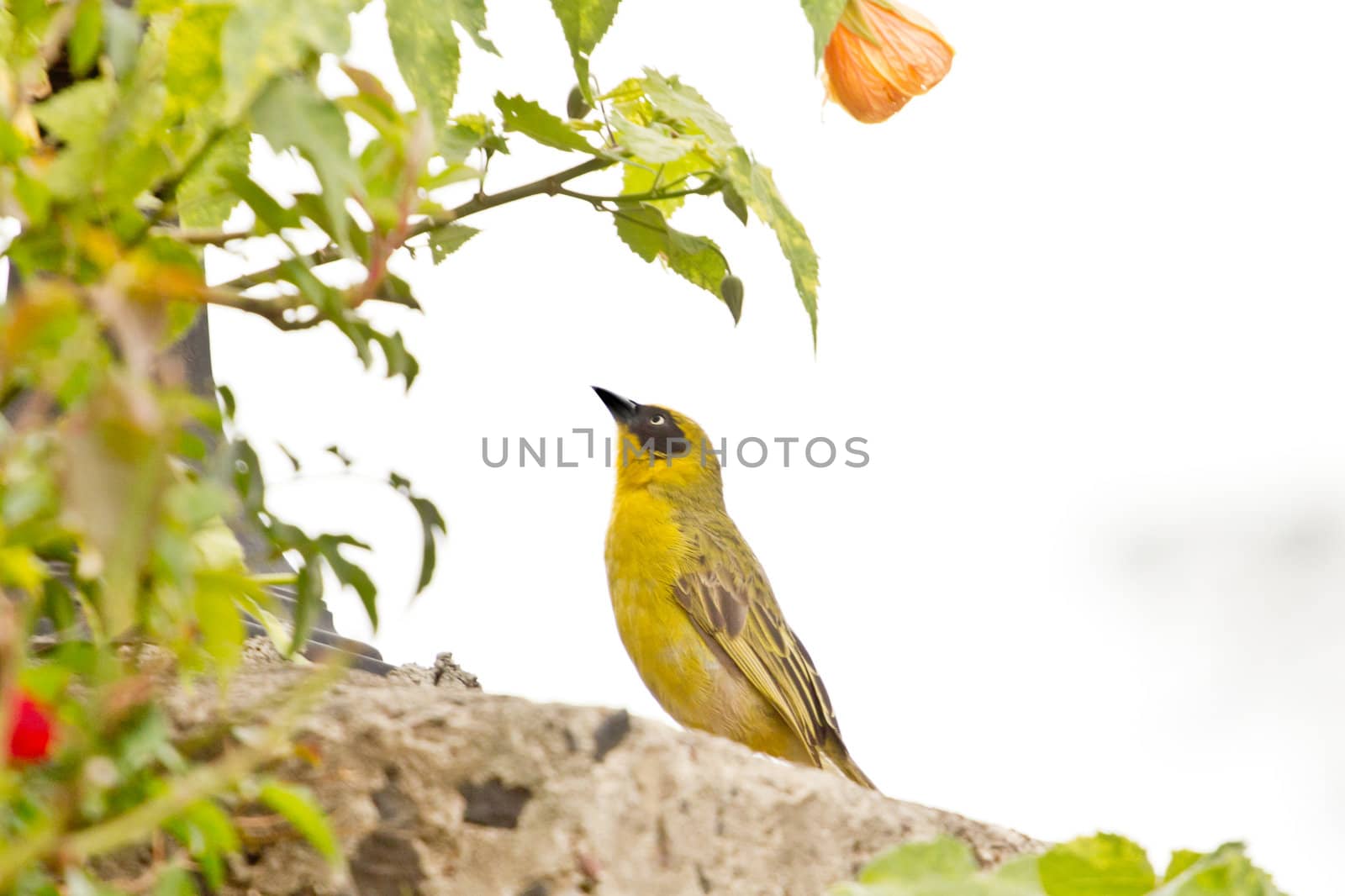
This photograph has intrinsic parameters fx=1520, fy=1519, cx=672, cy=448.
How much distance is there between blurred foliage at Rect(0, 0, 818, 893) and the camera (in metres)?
0.80

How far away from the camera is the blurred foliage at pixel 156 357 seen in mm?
798

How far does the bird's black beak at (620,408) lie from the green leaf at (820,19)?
10.7 feet

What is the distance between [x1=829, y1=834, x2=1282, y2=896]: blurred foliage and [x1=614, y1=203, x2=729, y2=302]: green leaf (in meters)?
0.98

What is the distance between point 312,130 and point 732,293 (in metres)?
0.94

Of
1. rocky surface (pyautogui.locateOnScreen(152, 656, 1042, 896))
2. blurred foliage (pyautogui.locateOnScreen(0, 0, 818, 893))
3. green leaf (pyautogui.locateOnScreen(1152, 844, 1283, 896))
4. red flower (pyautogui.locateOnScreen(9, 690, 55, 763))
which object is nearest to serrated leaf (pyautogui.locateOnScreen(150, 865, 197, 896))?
blurred foliage (pyautogui.locateOnScreen(0, 0, 818, 893))

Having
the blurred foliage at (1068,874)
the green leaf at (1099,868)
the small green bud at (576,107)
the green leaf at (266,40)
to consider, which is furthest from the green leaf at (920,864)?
the small green bud at (576,107)

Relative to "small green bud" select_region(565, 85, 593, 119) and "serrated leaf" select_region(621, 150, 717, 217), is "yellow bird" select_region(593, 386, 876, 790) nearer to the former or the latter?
"serrated leaf" select_region(621, 150, 717, 217)

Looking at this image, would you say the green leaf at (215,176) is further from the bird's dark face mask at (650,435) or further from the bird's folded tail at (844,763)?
the bird's dark face mask at (650,435)

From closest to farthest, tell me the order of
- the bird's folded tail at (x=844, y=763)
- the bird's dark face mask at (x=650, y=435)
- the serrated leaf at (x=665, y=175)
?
the serrated leaf at (x=665, y=175) < the bird's folded tail at (x=844, y=763) < the bird's dark face mask at (x=650, y=435)

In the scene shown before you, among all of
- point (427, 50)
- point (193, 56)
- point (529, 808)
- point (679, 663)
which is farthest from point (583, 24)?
point (679, 663)

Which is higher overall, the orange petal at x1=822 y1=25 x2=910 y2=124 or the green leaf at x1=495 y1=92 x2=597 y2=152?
the orange petal at x1=822 y1=25 x2=910 y2=124

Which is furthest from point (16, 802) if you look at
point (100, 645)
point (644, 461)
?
Answer: point (644, 461)

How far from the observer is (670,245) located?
77.4 inches

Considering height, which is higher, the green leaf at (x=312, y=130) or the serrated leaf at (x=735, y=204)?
the serrated leaf at (x=735, y=204)
